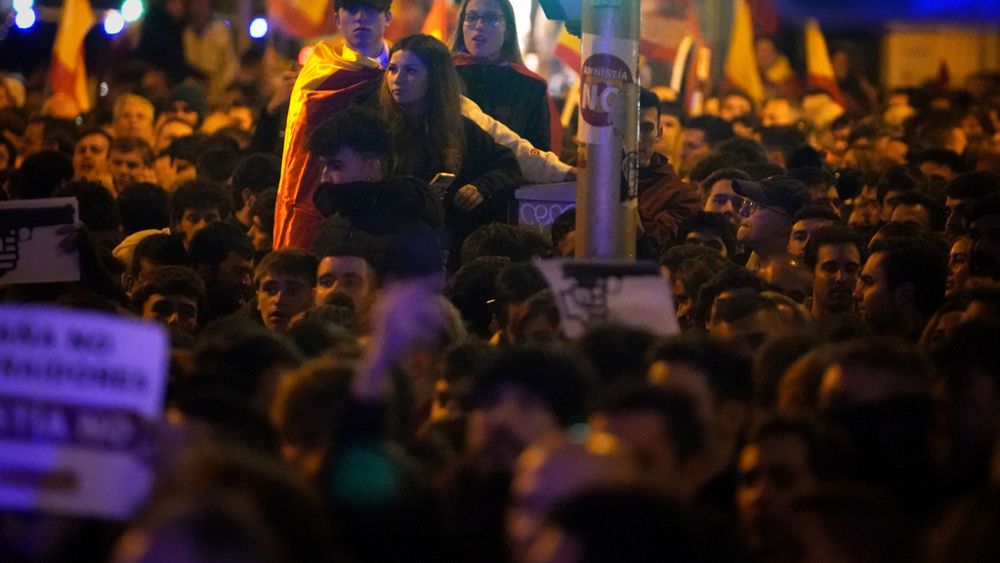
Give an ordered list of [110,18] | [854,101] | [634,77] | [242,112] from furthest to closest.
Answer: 1. [854,101]
2. [110,18]
3. [242,112]
4. [634,77]

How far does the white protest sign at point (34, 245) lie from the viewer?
812cm

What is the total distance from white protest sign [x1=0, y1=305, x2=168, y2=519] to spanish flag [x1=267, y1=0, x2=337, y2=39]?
15.7 m

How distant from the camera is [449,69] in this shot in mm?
9523

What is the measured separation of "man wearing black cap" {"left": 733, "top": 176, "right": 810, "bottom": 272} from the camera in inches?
382

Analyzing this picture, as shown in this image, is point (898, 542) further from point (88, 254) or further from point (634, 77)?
point (88, 254)

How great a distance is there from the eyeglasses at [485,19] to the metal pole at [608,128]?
3.22 m

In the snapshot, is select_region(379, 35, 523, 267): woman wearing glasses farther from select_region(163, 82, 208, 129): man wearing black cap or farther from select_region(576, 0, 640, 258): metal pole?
select_region(163, 82, 208, 129): man wearing black cap

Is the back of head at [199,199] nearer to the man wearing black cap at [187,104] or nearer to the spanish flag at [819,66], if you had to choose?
the man wearing black cap at [187,104]

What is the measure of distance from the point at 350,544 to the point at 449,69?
17.7 ft

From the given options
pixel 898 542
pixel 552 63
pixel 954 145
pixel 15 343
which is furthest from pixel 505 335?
pixel 552 63

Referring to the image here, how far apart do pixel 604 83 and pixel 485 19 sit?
132 inches

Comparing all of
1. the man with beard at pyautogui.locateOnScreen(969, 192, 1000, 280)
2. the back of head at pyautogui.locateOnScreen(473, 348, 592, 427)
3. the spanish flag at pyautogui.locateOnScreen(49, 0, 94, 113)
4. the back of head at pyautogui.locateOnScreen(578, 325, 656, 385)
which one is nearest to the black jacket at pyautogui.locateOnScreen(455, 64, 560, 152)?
the man with beard at pyautogui.locateOnScreen(969, 192, 1000, 280)

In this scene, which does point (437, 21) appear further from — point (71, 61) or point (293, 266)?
point (293, 266)

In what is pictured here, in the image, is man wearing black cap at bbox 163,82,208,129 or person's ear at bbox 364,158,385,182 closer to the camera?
person's ear at bbox 364,158,385,182
